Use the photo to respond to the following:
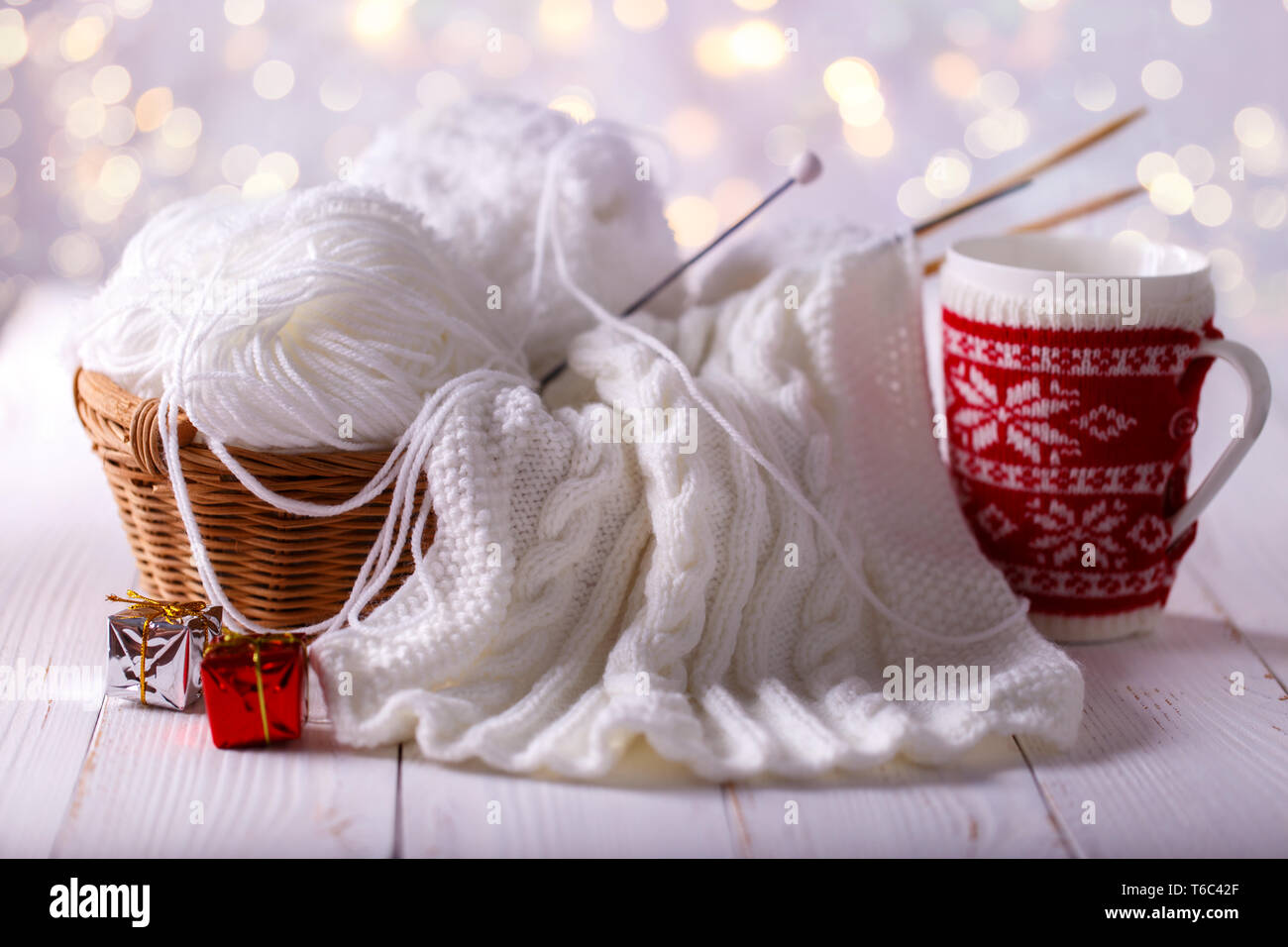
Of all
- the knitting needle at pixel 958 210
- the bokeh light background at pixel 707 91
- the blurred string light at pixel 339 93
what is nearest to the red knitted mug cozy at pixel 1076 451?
the knitting needle at pixel 958 210

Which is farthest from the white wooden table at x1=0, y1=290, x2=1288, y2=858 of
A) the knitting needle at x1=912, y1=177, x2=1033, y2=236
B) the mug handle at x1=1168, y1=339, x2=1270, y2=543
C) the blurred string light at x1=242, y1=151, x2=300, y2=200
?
the blurred string light at x1=242, y1=151, x2=300, y2=200

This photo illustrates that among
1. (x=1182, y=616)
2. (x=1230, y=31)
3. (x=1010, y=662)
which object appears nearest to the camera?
(x=1010, y=662)

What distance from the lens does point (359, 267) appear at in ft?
3.17

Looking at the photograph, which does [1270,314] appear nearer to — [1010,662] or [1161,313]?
[1161,313]

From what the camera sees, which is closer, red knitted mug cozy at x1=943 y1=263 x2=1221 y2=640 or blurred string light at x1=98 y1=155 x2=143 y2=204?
red knitted mug cozy at x1=943 y1=263 x2=1221 y2=640

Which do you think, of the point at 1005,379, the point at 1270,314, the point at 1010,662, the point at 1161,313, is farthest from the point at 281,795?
the point at 1270,314

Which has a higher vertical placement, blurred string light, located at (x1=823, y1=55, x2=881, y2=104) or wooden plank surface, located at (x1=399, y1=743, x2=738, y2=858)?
blurred string light, located at (x1=823, y1=55, x2=881, y2=104)

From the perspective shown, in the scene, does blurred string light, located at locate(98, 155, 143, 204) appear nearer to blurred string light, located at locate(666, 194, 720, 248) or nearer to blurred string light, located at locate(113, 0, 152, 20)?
blurred string light, located at locate(113, 0, 152, 20)

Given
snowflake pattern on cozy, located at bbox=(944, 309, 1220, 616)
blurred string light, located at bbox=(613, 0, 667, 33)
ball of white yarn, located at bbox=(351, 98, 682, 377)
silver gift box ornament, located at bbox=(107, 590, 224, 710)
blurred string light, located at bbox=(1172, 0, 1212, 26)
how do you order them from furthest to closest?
1. blurred string light, located at bbox=(613, 0, 667, 33)
2. blurred string light, located at bbox=(1172, 0, 1212, 26)
3. ball of white yarn, located at bbox=(351, 98, 682, 377)
4. snowflake pattern on cozy, located at bbox=(944, 309, 1220, 616)
5. silver gift box ornament, located at bbox=(107, 590, 224, 710)

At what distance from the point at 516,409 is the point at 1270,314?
161 centimetres

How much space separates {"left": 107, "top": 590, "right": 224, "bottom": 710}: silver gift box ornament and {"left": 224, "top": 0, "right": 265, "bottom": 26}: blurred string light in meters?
1.36

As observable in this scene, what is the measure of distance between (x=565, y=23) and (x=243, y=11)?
1.65 ft

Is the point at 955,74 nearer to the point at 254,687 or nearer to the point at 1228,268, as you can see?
the point at 1228,268

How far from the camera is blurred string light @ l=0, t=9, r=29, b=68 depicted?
77.5 inches
